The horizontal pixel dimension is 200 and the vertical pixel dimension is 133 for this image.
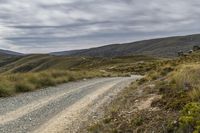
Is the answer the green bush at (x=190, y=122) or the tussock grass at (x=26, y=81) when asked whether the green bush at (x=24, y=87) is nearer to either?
the tussock grass at (x=26, y=81)

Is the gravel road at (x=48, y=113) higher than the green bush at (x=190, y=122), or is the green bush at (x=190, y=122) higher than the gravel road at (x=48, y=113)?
the green bush at (x=190, y=122)

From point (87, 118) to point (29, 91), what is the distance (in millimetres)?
13009

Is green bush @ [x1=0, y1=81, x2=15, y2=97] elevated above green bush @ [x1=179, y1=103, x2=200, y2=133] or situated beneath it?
situated beneath

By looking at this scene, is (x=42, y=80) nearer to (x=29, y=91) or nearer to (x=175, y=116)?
(x=29, y=91)

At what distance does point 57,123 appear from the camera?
13.6 m

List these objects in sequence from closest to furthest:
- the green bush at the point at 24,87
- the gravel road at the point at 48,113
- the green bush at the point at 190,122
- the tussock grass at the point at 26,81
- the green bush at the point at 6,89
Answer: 1. the green bush at the point at 190,122
2. the gravel road at the point at 48,113
3. the green bush at the point at 6,89
4. the tussock grass at the point at 26,81
5. the green bush at the point at 24,87

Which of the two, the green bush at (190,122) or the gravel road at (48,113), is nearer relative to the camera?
the green bush at (190,122)

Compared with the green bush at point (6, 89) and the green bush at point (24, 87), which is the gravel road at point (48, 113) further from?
the green bush at point (24, 87)

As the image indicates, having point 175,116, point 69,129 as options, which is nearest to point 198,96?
point 175,116

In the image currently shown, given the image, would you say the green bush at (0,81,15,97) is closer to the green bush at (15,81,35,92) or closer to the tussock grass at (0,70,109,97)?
the tussock grass at (0,70,109,97)

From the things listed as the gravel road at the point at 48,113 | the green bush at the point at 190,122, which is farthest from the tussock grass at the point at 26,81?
the green bush at the point at 190,122

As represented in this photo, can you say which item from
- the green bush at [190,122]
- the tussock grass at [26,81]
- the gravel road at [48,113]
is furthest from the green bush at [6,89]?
the green bush at [190,122]

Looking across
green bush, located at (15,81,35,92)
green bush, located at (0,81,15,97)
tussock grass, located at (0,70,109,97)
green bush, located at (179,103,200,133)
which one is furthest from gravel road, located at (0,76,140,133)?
green bush, located at (179,103,200,133)

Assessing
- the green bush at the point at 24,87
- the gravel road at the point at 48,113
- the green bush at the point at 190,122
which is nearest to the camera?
the green bush at the point at 190,122
